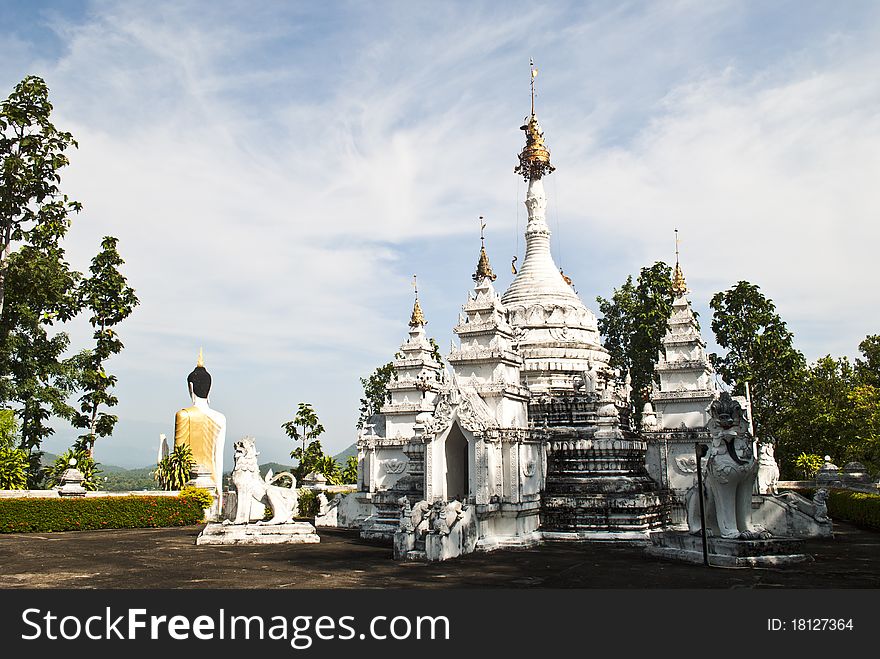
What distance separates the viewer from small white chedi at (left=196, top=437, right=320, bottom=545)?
20375 mm

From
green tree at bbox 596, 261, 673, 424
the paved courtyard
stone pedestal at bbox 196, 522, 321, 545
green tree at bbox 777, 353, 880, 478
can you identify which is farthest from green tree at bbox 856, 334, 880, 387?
stone pedestal at bbox 196, 522, 321, 545

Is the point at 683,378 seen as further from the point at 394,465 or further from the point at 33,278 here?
the point at 33,278

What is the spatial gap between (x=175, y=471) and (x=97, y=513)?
531cm

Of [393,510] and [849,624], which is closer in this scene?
[849,624]

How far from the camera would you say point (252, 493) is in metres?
21.1

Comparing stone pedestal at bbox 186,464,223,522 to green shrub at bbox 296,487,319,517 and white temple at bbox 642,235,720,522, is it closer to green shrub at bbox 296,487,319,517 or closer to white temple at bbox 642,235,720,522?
green shrub at bbox 296,487,319,517

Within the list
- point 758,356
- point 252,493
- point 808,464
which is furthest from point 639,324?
point 252,493

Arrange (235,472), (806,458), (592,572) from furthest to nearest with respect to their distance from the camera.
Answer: (806,458) → (235,472) → (592,572)

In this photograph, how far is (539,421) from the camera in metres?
25.7

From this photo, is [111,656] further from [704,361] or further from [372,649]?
[704,361]

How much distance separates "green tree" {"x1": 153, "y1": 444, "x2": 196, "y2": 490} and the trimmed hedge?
291 centimetres

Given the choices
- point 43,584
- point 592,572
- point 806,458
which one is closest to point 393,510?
point 592,572

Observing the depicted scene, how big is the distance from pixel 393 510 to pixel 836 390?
90.6ft

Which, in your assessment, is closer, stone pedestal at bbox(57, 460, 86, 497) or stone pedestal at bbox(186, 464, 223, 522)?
stone pedestal at bbox(57, 460, 86, 497)
